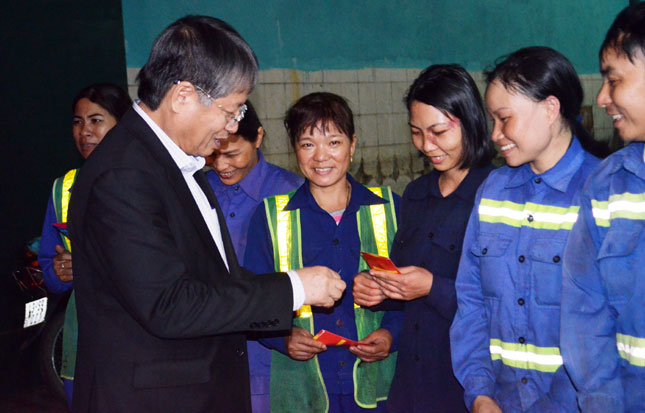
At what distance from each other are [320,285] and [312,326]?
70cm

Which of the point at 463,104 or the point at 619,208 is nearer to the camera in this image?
the point at 619,208

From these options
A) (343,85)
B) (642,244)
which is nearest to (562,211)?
(642,244)

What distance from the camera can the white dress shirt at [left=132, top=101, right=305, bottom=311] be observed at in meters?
1.94

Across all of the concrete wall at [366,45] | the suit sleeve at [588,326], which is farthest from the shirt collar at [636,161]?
the concrete wall at [366,45]

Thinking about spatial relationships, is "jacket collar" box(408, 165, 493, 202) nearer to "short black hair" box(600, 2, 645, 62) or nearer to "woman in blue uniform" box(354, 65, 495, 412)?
"woman in blue uniform" box(354, 65, 495, 412)

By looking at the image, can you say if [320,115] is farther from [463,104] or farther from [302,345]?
[302,345]

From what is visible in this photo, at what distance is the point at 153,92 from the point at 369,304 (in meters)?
1.21

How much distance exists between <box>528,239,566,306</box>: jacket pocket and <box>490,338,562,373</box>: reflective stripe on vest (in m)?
0.15

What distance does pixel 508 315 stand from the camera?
204 centimetres

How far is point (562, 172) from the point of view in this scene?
2.05 meters

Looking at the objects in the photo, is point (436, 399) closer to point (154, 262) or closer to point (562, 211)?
point (562, 211)

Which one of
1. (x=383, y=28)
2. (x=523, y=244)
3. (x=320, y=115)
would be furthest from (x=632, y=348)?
(x=383, y=28)

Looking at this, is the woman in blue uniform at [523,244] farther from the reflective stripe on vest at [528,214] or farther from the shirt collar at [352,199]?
the shirt collar at [352,199]

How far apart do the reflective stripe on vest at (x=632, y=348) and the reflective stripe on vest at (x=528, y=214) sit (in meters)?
0.38
